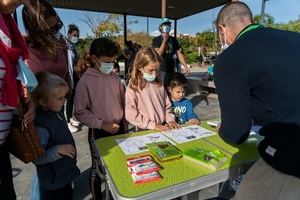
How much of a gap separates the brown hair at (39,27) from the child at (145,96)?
0.69 metres

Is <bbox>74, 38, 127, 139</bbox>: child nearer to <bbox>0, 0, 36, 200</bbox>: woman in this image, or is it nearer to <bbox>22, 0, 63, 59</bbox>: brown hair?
<bbox>22, 0, 63, 59</bbox>: brown hair

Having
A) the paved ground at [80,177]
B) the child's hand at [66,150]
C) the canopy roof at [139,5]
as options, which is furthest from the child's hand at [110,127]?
the canopy roof at [139,5]

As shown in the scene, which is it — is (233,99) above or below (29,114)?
above

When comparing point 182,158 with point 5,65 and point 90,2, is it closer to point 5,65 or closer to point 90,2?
point 5,65

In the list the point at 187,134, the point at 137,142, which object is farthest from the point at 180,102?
the point at 137,142

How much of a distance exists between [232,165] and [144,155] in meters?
0.49

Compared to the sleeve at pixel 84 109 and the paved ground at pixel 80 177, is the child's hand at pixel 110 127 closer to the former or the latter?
the sleeve at pixel 84 109

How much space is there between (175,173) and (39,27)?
1.25 metres

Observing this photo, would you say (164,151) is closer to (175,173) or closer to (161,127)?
(175,173)

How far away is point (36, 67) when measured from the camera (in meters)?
1.79

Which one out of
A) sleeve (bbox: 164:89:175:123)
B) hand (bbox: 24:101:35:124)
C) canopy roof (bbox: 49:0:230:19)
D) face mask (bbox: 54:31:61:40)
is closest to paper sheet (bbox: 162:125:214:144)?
sleeve (bbox: 164:89:175:123)

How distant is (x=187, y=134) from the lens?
1823 mm

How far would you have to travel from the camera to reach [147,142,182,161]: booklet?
138 centimetres

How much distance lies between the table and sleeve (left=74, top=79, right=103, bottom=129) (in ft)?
1.06
